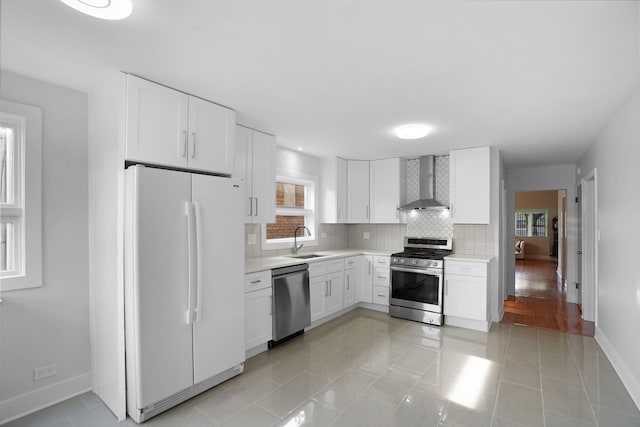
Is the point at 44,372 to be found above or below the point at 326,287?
below

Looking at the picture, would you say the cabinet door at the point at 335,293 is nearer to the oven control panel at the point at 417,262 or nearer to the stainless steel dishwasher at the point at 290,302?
the stainless steel dishwasher at the point at 290,302

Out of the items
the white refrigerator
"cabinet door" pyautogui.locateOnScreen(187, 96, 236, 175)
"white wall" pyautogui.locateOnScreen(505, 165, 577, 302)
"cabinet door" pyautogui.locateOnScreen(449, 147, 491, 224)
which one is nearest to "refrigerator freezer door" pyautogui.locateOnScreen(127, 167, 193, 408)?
the white refrigerator

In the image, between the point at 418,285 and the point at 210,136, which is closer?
the point at 210,136

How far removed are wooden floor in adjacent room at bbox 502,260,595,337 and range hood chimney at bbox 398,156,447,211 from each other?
6.58 feet

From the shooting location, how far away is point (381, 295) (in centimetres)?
479

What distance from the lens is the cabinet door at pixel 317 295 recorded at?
3.99 metres

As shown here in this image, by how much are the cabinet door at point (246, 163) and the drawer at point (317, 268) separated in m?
1.00

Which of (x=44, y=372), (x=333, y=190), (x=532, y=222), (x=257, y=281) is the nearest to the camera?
(x=44, y=372)

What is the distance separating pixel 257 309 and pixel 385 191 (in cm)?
288

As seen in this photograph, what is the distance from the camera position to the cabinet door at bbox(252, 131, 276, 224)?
3.58 meters

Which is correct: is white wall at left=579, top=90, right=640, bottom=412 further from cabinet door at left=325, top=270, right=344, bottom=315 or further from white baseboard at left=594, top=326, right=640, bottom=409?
cabinet door at left=325, top=270, right=344, bottom=315

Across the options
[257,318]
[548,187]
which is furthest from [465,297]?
[548,187]

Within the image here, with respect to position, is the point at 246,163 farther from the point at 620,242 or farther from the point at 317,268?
the point at 620,242

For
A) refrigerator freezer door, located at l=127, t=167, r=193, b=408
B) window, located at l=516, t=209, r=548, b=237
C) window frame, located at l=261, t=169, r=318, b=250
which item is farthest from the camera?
window, located at l=516, t=209, r=548, b=237
